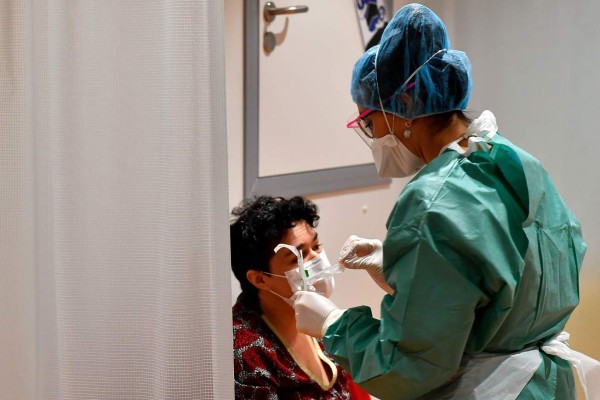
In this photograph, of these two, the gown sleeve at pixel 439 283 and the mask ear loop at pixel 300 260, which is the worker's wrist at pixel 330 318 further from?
the mask ear loop at pixel 300 260

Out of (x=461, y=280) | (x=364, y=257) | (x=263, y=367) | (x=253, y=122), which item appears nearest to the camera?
(x=461, y=280)

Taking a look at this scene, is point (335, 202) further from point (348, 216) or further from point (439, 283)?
point (439, 283)

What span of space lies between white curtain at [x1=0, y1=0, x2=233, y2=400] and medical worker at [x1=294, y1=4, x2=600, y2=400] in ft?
0.95

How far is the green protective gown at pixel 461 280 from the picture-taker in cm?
134

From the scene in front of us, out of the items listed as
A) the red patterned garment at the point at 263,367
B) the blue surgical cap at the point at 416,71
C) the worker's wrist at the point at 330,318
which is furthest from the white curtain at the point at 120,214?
the red patterned garment at the point at 263,367

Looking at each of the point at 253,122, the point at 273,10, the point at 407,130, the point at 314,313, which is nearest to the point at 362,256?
the point at 314,313

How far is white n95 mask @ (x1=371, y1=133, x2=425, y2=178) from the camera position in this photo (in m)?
1.60

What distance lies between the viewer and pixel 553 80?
109 inches

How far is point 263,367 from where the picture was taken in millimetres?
1938

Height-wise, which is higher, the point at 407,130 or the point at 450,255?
the point at 407,130

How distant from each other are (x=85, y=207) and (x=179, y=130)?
20cm

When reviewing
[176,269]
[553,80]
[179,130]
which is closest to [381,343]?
[176,269]

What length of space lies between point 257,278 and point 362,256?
380 mm

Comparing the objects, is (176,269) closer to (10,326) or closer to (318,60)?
(10,326)
